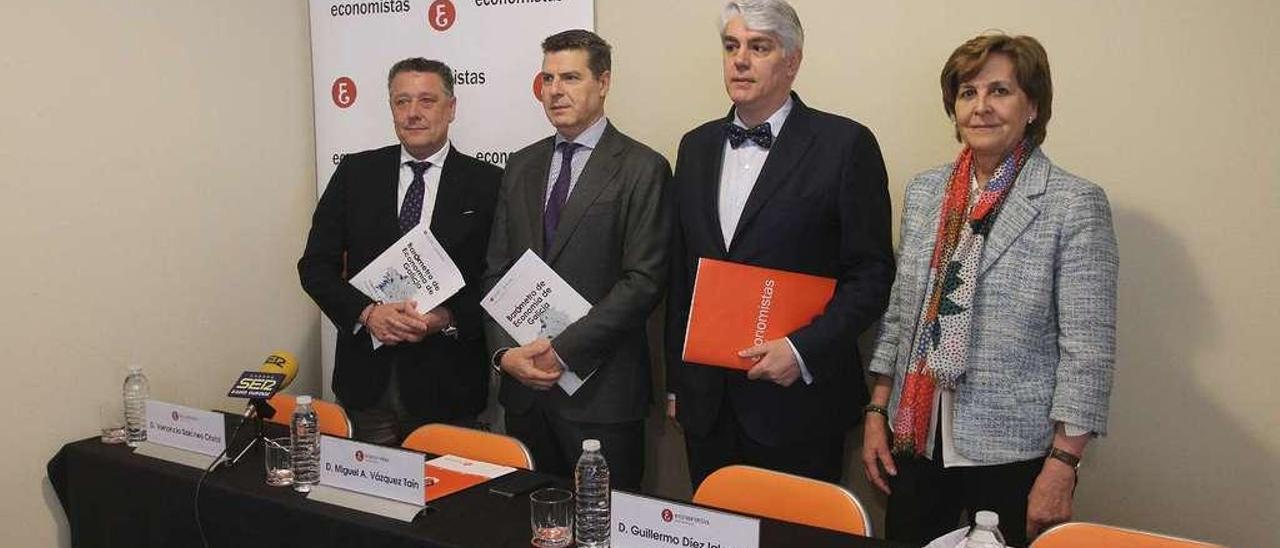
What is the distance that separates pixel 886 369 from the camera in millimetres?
2236

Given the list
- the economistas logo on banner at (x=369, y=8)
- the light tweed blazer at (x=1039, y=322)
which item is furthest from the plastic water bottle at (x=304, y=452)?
the economistas logo on banner at (x=369, y=8)

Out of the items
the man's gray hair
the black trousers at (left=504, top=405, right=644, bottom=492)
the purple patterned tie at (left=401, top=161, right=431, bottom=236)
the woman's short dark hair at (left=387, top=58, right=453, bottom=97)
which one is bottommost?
the black trousers at (left=504, top=405, right=644, bottom=492)

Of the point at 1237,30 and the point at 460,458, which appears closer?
the point at 460,458

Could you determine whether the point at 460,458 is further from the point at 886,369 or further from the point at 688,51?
the point at 688,51

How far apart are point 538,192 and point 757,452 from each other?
966mm

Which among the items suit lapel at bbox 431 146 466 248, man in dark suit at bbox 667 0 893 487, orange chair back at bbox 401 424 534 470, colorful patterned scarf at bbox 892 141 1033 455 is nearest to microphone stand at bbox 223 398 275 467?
orange chair back at bbox 401 424 534 470

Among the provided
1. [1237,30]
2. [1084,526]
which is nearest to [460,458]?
[1084,526]

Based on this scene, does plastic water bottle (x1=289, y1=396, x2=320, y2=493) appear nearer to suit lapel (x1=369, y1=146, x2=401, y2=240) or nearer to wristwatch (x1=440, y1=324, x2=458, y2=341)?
wristwatch (x1=440, y1=324, x2=458, y2=341)

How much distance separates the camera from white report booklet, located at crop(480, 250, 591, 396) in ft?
8.00

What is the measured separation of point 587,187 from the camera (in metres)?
2.52

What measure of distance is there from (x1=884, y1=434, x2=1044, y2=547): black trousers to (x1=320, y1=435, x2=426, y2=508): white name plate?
1.14m

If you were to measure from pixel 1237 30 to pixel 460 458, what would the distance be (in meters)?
2.30

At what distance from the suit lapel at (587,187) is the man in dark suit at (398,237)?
396 mm

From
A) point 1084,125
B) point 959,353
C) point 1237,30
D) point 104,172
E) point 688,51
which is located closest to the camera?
point 959,353
